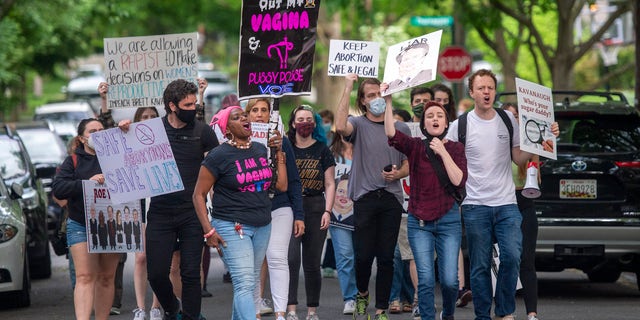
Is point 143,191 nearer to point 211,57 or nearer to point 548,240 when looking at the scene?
point 548,240

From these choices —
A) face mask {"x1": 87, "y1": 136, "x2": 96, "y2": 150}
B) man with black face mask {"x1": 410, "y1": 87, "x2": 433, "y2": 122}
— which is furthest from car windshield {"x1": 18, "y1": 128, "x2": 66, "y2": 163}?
face mask {"x1": 87, "y1": 136, "x2": 96, "y2": 150}

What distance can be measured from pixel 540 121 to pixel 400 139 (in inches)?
42.9

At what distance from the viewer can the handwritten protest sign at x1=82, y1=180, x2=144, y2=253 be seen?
31.8 ft

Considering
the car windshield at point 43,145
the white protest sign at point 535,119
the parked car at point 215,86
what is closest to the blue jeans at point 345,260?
the white protest sign at point 535,119

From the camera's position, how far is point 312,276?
1095 cm

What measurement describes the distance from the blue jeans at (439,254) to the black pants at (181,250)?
160 cm

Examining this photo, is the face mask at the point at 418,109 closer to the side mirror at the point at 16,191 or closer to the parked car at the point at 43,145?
the side mirror at the point at 16,191

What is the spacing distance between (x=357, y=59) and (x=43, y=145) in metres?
11.1

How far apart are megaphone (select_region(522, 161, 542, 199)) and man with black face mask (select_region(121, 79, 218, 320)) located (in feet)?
7.69

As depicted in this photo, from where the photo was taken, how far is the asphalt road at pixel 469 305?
1145 centimetres

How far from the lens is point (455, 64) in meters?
24.9

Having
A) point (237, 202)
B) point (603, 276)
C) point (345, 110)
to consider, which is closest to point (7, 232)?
point (345, 110)

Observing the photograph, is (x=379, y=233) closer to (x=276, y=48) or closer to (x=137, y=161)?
(x=276, y=48)

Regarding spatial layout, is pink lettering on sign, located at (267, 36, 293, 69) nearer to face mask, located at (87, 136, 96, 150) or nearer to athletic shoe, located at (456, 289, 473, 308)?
face mask, located at (87, 136, 96, 150)
